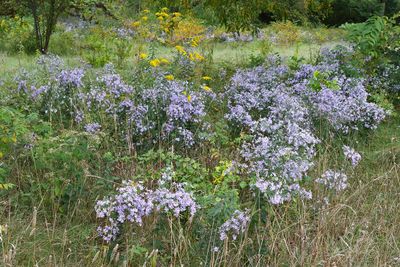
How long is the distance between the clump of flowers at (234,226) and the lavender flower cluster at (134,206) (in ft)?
0.64

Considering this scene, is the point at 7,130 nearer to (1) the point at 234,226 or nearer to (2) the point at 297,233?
(1) the point at 234,226

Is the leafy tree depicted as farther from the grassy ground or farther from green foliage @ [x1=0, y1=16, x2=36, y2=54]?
the grassy ground

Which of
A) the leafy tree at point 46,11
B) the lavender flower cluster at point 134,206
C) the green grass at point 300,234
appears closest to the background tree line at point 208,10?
the leafy tree at point 46,11

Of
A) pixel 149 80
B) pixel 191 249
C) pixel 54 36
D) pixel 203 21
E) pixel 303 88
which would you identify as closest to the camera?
pixel 191 249

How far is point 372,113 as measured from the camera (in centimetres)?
496

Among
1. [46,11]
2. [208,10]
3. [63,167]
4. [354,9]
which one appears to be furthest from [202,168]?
[354,9]

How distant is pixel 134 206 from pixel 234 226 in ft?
1.87

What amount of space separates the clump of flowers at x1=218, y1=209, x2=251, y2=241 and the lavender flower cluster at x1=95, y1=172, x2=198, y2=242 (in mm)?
194

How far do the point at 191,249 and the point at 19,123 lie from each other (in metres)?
1.50

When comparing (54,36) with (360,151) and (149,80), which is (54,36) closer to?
(149,80)

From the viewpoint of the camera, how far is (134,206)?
290 cm

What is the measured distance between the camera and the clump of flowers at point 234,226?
2.79 metres

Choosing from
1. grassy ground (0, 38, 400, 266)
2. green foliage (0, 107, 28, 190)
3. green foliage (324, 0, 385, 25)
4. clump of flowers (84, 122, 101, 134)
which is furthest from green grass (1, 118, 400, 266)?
green foliage (324, 0, 385, 25)

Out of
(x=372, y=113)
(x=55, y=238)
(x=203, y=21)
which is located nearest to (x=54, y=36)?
(x=203, y=21)
